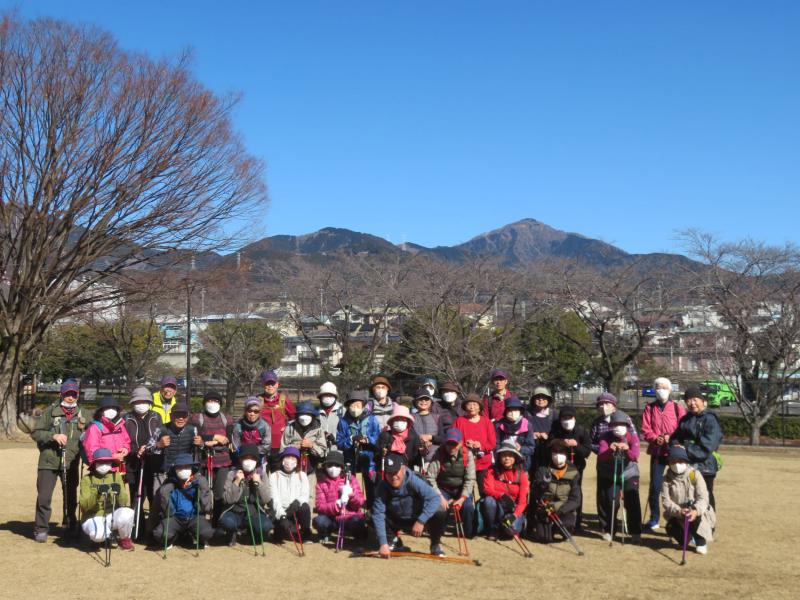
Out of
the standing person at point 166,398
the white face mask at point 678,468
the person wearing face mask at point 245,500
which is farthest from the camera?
the standing person at point 166,398

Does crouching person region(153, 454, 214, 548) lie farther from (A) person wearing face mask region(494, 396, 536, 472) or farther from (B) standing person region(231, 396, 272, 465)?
(A) person wearing face mask region(494, 396, 536, 472)

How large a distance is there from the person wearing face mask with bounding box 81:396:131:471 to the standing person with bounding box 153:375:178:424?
3.78 ft

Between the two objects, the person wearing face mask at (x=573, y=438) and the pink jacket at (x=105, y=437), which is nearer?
the pink jacket at (x=105, y=437)

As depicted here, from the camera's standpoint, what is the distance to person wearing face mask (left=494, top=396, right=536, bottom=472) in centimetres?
797

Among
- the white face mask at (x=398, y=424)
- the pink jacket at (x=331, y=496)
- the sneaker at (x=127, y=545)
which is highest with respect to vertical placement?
the white face mask at (x=398, y=424)

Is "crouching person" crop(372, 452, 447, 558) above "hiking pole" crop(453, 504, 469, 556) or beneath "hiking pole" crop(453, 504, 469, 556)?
above

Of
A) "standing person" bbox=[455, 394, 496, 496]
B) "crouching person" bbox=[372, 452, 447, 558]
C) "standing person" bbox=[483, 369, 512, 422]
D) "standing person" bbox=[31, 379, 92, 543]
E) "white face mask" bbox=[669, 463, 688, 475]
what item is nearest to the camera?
"crouching person" bbox=[372, 452, 447, 558]

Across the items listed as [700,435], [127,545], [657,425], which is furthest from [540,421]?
[127,545]

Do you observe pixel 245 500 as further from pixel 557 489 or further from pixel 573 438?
pixel 573 438

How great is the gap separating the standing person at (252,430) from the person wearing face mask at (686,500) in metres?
3.82

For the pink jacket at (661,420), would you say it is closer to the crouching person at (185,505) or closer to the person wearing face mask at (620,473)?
the person wearing face mask at (620,473)

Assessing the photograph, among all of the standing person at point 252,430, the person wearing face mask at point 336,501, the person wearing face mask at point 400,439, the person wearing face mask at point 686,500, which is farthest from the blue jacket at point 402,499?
the person wearing face mask at point 686,500

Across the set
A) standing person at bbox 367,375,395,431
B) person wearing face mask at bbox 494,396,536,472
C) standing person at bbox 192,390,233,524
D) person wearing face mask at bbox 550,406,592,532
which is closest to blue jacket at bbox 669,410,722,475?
person wearing face mask at bbox 550,406,592,532

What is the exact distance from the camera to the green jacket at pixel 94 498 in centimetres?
709
